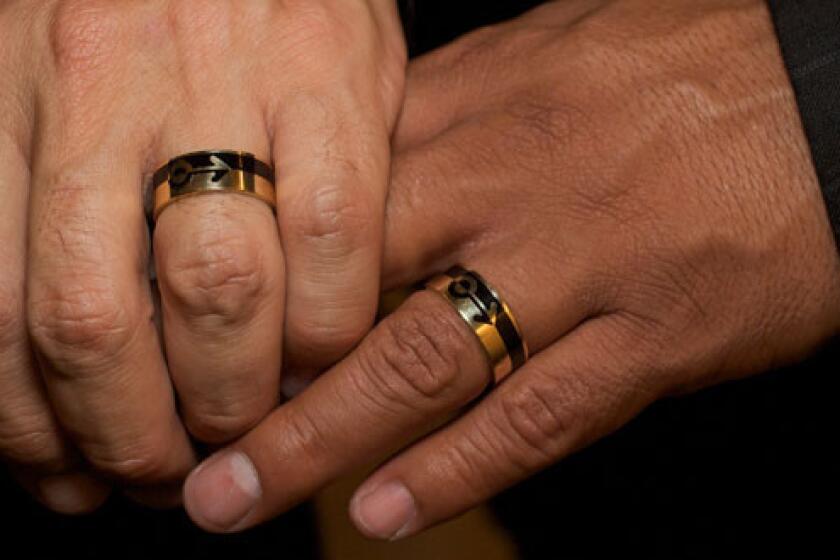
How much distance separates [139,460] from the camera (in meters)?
0.82

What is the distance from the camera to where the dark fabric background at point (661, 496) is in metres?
1.11

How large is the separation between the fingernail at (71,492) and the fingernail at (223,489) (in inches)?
4.8

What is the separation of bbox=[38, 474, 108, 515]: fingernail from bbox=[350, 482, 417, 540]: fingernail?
27 cm

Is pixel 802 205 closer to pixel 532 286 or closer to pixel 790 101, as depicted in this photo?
pixel 790 101

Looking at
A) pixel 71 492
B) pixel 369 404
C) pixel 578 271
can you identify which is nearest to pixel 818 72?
pixel 578 271

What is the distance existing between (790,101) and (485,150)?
0.92 feet

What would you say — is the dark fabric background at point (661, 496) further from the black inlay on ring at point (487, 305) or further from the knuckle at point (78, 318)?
the knuckle at point (78, 318)

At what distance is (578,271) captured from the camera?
81 centimetres

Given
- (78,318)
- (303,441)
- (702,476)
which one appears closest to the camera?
(78,318)

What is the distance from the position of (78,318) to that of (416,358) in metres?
0.28

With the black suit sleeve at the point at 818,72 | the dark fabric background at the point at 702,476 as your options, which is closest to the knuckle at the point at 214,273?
the black suit sleeve at the point at 818,72

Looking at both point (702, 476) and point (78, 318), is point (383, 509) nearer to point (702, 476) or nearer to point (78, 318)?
point (78, 318)

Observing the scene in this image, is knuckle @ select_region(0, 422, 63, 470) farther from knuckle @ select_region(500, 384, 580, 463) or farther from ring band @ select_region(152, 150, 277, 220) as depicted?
knuckle @ select_region(500, 384, 580, 463)

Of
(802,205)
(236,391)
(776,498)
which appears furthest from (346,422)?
(776,498)
